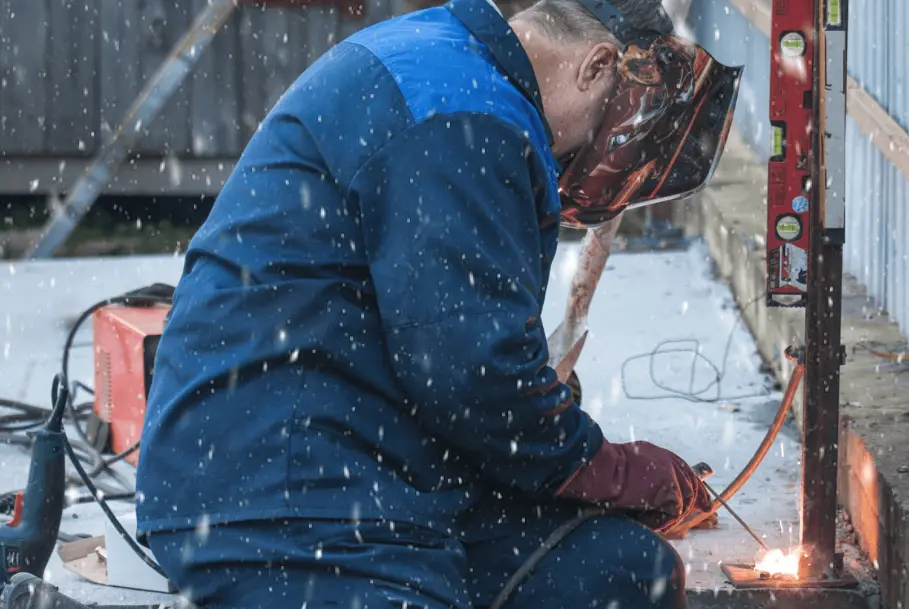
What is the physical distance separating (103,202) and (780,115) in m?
8.62

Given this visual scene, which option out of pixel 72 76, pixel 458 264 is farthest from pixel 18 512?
pixel 72 76

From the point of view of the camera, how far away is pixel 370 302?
2467mm

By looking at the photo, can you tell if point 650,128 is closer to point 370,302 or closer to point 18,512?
point 370,302

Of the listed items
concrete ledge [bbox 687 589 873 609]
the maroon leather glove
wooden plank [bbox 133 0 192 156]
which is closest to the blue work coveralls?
the maroon leather glove

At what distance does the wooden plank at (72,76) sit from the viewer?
34.2 ft

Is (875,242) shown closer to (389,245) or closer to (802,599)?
(802,599)

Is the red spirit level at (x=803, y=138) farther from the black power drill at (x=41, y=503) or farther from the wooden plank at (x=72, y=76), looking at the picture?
the wooden plank at (x=72, y=76)

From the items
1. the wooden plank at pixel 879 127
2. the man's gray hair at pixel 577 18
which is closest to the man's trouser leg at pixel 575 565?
the man's gray hair at pixel 577 18

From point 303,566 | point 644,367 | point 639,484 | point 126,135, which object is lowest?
point 644,367

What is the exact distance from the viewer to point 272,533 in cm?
242

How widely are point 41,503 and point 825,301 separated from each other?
2.37 meters

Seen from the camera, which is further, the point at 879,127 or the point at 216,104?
the point at 216,104

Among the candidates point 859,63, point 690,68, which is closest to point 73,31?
point 859,63

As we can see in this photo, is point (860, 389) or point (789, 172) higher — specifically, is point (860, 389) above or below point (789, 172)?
below
